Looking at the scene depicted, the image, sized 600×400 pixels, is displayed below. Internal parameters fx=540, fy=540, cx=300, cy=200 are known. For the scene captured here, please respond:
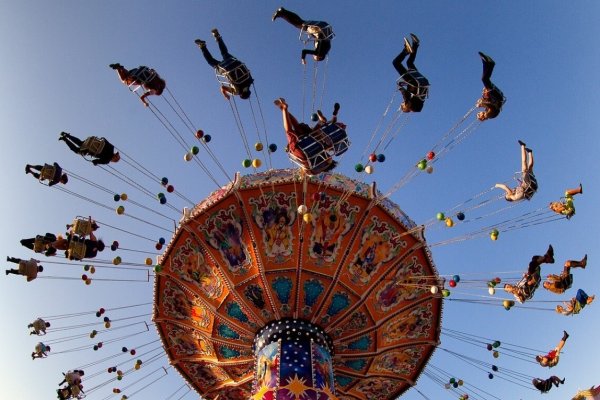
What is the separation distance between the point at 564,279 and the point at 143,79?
9.82 metres

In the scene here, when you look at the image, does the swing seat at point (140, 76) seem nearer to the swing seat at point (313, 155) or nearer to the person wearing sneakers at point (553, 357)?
the swing seat at point (313, 155)

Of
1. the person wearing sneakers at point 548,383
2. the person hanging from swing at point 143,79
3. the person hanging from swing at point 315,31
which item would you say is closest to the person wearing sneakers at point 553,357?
the person wearing sneakers at point 548,383

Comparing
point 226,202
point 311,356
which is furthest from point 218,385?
point 226,202

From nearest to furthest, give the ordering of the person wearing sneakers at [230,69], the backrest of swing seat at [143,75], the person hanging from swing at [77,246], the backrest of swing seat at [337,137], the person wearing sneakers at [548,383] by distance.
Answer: the backrest of swing seat at [337,137]
the person wearing sneakers at [230,69]
the backrest of swing seat at [143,75]
the person hanging from swing at [77,246]
the person wearing sneakers at [548,383]

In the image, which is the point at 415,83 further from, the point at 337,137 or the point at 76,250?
the point at 76,250

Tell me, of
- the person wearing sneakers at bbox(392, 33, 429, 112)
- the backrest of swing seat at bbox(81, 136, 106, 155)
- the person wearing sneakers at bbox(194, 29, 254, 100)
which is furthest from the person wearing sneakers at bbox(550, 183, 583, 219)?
the backrest of swing seat at bbox(81, 136, 106, 155)

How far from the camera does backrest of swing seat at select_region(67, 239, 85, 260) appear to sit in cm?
1124

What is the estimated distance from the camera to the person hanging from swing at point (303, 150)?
10.2m

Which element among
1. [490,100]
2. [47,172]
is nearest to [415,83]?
[490,100]

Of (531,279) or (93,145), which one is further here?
(531,279)

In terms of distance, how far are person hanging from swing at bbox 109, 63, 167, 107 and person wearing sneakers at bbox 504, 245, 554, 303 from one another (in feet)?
28.3

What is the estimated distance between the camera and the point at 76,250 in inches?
444

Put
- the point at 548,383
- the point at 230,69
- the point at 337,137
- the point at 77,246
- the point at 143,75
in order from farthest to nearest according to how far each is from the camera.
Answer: the point at 548,383, the point at 77,246, the point at 143,75, the point at 230,69, the point at 337,137

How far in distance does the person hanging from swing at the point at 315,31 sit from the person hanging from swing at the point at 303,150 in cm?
121
